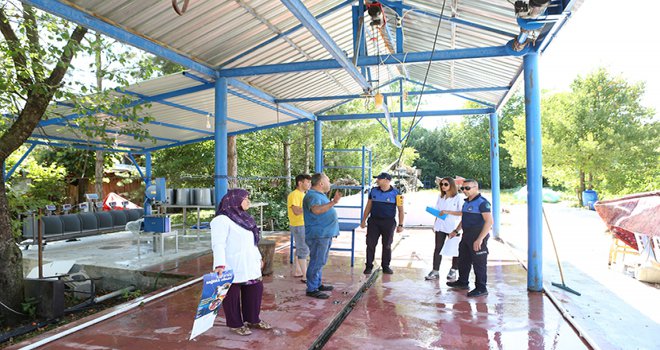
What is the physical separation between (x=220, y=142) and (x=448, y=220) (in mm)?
3421

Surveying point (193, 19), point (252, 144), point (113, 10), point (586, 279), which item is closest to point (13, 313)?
point (113, 10)

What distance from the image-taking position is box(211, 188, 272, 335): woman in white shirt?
3.17 metres

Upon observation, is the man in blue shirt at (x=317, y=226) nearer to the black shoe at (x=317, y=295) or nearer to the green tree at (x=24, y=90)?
the black shoe at (x=317, y=295)

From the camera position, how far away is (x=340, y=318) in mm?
4008

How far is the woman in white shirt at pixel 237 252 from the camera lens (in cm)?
317

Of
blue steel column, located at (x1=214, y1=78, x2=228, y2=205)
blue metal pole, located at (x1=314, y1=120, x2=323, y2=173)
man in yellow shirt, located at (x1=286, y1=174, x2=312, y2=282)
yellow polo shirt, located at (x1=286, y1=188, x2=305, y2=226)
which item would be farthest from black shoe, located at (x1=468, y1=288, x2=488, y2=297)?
blue metal pole, located at (x1=314, y1=120, x2=323, y2=173)

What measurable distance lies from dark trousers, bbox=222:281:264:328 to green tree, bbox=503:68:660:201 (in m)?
20.1

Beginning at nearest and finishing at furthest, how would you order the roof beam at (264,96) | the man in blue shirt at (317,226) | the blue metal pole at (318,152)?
the man in blue shirt at (317,226) → the roof beam at (264,96) → the blue metal pole at (318,152)

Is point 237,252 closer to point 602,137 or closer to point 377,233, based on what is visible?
point 377,233

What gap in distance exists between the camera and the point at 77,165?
16.0m

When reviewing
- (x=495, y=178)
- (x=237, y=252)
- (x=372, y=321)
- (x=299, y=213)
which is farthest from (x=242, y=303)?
(x=495, y=178)

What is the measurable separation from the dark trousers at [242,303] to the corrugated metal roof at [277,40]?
9.53ft

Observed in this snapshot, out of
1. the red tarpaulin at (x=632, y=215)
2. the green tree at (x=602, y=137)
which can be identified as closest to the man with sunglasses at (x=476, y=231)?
the red tarpaulin at (x=632, y=215)

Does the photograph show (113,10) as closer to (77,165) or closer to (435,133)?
(77,165)
